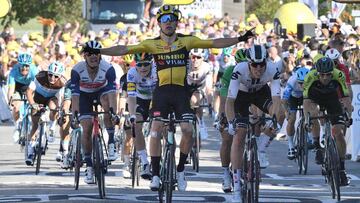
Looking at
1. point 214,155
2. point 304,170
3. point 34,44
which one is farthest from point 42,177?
point 34,44

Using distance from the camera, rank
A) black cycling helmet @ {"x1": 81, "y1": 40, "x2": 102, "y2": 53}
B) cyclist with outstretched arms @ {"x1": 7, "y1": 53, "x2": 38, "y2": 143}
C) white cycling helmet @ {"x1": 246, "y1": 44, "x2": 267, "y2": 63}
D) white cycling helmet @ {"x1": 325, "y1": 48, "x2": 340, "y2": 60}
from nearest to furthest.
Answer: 1. white cycling helmet @ {"x1": 246, "y1": 44, "x2": 267, "y2": 63}
2. black cycling helmet @ {"x1": 81, "y1": 40, "x2": 102, "y2": 53}
3. white cycling helmet @ {"x1": 325, "y1": 48, "x2": 340, "y2": 60}
4. cyclist with outstretched arms @ {"x1": 7, "y1": 53, "x2": 38, "y2": 143}

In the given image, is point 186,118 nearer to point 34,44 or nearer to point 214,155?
point 214,155

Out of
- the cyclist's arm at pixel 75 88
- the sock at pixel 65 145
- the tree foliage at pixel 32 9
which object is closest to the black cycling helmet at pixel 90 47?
→ the cyclist's arm at pixel 75 88

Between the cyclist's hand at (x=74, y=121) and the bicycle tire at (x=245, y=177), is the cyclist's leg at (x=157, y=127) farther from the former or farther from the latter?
the cyclist's hand at (x=74, y=121)

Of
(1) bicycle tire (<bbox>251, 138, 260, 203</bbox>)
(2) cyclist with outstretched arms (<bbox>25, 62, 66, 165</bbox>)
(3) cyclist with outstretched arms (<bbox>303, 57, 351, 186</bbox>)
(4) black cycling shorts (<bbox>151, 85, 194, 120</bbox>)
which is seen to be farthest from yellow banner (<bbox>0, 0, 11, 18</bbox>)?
(1) bicycle tire (<bbox>251, 138, 260, 203</bbox>)

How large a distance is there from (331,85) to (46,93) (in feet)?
16.8

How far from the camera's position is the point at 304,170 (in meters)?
20.8

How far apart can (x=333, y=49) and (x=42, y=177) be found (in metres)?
4.37

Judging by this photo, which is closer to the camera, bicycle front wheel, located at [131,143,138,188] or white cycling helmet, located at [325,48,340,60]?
bicycle front wheel, located at [131,143,138,188]

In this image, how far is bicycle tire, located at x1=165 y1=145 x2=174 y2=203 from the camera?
15227 millimetres

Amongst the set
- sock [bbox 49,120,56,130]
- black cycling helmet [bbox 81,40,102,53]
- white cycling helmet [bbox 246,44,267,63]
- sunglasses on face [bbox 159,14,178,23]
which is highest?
sunglasses on face [bbox 159,14,178,23]

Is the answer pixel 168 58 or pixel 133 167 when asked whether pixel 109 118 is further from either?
pixel 168 58

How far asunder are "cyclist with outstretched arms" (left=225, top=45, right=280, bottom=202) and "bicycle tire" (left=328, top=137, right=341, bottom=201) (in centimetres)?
125

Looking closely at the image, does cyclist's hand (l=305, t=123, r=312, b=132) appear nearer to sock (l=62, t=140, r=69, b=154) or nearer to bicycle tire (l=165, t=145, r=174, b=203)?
sock (l=62, t=140, r=69, b=154)
